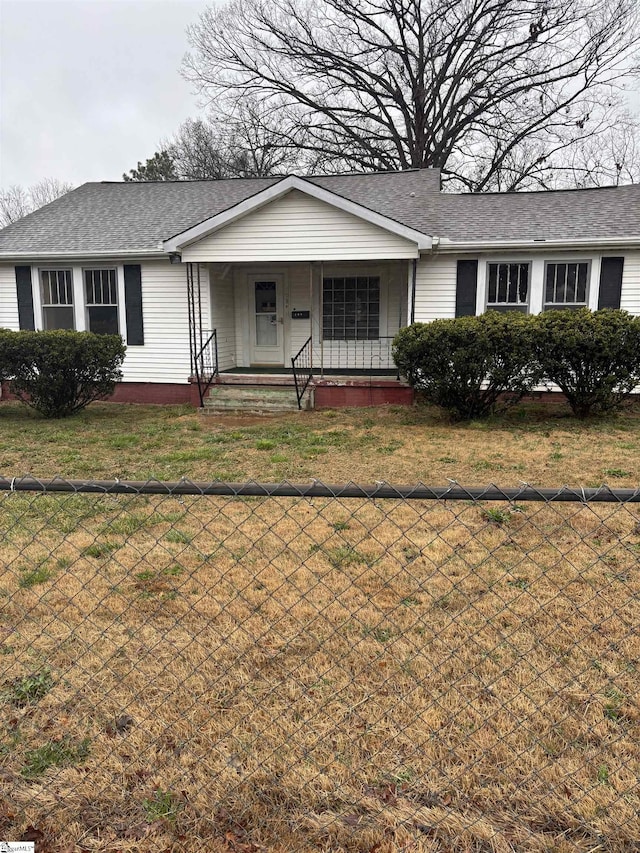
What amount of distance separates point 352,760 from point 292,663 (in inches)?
29.1

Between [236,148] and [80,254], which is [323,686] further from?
[236,148]

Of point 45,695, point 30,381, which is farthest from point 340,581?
point 30,381

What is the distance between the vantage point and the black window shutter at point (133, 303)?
12.7 meters

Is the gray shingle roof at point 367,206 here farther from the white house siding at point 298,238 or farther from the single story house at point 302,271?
the white house siding at point 298,238

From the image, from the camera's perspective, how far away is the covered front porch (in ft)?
40.3

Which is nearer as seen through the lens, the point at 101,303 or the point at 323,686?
the point at 323,686

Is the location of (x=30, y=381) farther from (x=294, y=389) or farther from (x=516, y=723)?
(x=516, y=723)

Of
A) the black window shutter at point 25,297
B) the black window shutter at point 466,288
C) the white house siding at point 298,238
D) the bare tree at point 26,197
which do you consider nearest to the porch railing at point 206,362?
the white house siding at point 298,238

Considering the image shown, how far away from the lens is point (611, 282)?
11195 mm

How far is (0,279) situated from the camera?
13.3 meters

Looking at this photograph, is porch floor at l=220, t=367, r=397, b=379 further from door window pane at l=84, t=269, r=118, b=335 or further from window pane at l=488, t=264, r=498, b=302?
door window pane at l=84, t=269, r=118, b=335

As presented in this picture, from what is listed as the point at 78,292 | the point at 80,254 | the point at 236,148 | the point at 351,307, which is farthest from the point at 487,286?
the point at 236,148

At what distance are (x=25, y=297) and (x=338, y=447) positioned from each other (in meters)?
8.79

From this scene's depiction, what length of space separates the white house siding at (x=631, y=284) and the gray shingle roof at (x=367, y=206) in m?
0.46
